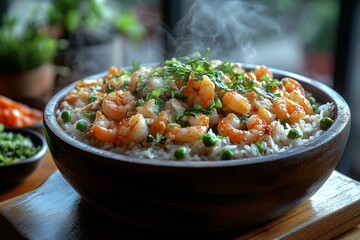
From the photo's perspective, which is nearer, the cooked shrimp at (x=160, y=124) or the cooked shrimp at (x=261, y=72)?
the cooked shrimp at (x=160, y=124)

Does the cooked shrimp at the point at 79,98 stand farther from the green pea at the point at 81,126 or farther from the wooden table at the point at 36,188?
the wooden table at the point at 36,188

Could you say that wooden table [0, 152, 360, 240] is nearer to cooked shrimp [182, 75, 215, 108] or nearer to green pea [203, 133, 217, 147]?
green pea [203, 133, 217, 147]

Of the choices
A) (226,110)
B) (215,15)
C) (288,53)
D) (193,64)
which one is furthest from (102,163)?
(288,53)

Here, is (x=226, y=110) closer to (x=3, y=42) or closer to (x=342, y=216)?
(x=342, y=216)

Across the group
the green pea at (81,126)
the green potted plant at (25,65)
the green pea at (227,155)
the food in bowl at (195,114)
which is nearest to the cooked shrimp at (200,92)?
the food in bowl at (195,114)

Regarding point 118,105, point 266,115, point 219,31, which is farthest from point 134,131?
point 219,31
